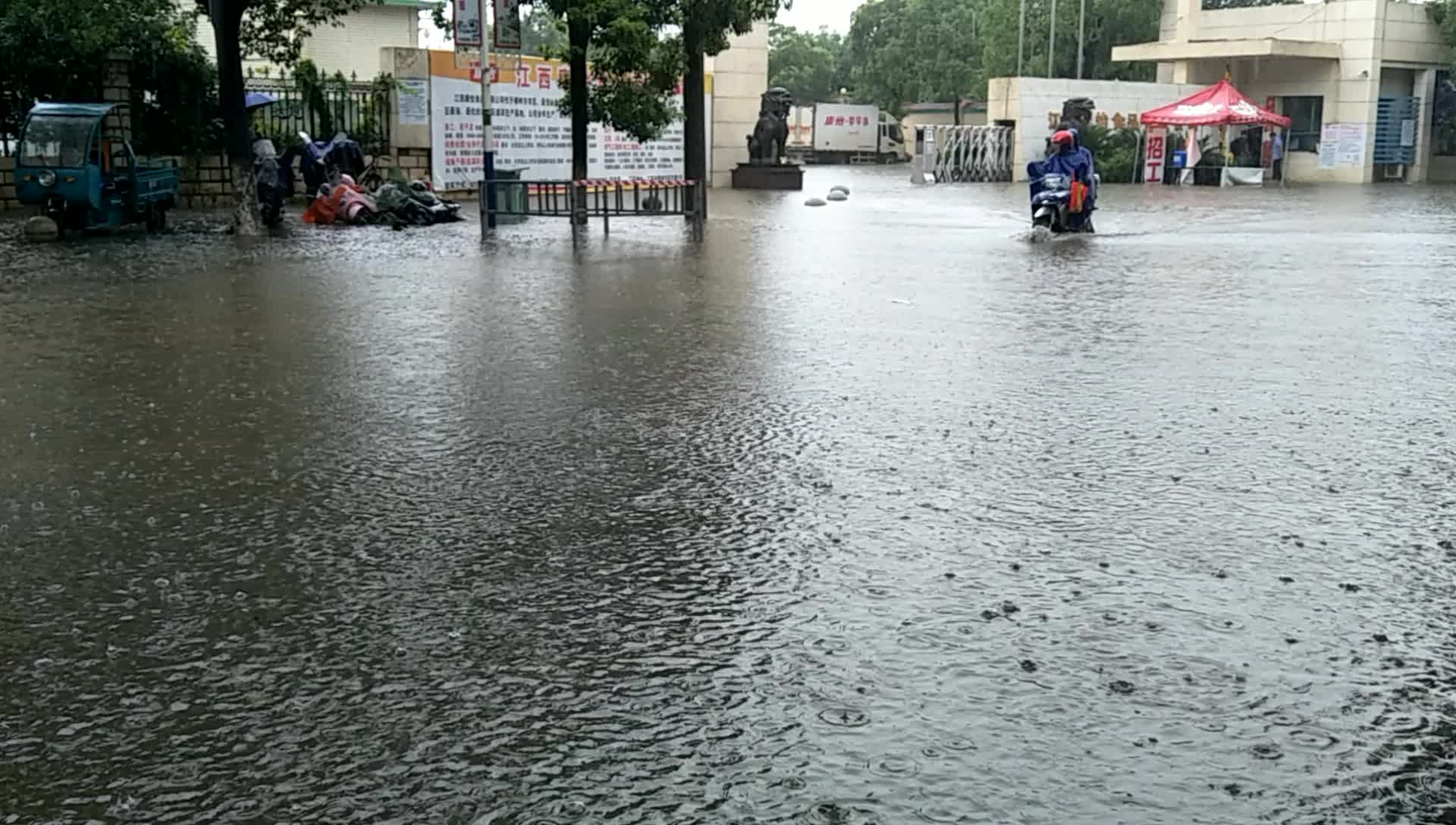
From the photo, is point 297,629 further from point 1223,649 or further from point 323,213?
point 323,213

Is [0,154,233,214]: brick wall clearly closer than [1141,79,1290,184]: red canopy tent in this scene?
Yes

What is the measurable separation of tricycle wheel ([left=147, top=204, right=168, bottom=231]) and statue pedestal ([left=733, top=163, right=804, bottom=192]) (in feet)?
58.3

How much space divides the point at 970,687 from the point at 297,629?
2020 millimetres

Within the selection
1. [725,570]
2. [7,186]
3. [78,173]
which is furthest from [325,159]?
[725,570]

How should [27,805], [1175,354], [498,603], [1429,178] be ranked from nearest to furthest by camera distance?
[27,805] < [498,603] < [1175,354] < [1429,178]

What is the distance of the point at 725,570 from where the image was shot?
4.84 meters

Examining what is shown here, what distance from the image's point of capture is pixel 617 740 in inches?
138

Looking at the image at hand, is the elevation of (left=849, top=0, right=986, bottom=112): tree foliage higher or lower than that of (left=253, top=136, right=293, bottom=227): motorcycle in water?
higher

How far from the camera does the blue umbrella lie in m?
24.0

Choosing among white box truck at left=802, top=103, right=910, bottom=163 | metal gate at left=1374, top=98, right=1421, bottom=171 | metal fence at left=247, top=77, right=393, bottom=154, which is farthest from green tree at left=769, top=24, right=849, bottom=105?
metal fence at left=247, top=77, right=393, bottom=154

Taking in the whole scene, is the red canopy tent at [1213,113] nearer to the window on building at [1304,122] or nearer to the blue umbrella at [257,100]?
the window on building at [1304,122]

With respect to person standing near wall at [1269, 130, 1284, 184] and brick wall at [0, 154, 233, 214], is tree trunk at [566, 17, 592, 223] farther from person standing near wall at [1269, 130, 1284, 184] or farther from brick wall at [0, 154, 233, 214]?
person standing near wall at [1269, 130, 1284, 184]

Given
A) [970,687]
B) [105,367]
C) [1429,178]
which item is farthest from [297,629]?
[1429,178]

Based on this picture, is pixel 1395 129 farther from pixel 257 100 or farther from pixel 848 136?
pixel 257 100
